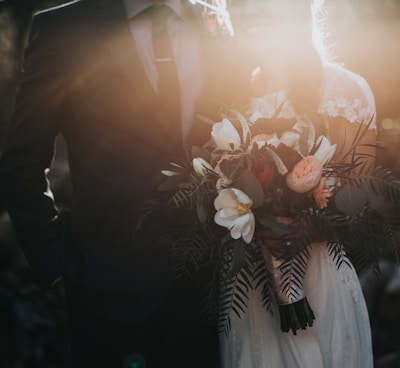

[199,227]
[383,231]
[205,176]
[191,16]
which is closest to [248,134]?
[205,176]

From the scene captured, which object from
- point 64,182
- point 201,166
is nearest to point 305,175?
point 201,166

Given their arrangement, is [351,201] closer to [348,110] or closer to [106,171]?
[348,110]

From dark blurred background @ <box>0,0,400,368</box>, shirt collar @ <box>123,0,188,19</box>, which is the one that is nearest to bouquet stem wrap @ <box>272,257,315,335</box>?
shirt collar @ <box>123,0,188,19</box>

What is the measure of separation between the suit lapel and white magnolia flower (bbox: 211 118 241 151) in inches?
15.7

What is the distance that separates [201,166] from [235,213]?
0.23 metres

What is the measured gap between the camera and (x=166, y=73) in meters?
2.65

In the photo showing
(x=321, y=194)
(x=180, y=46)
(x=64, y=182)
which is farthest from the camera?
(x=64, y=182)

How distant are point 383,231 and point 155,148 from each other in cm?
96

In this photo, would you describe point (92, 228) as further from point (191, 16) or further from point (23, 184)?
point (191, 16)

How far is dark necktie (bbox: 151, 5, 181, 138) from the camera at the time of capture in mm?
2637

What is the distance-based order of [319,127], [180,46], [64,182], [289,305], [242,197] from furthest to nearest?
[64,182] → [180,46] → [319,127] → [289,305] → [242,197]

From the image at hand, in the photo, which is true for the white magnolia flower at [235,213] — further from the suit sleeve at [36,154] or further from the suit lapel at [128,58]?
the suit sleeve at [36,154]

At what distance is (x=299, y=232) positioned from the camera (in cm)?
215

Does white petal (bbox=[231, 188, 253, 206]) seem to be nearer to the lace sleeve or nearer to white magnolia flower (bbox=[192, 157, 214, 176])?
white magnolia flower (bbox=[192, 157, 214, 176])
